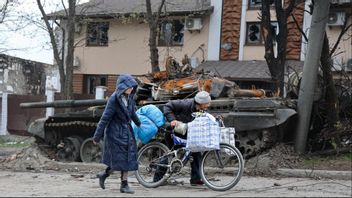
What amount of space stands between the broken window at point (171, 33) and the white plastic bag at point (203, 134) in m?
19.4

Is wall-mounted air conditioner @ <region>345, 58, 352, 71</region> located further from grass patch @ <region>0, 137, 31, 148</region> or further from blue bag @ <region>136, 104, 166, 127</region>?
blue bag @ <region>136, 104, 166, 127</region>

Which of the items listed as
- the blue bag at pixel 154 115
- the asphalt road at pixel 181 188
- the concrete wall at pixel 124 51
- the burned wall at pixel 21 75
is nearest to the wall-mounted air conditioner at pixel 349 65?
the concrete wall at pixel 124 51

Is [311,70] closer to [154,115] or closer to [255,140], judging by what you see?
[255,140]

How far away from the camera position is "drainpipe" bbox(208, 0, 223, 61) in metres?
27.7

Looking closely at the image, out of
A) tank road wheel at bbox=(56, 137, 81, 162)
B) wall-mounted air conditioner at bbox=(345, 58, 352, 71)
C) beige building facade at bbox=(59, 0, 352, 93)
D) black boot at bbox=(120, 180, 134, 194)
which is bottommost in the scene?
tank road wheel at bbox=(56, 137, 81, 162)

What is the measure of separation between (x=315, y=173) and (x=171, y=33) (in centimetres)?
1883

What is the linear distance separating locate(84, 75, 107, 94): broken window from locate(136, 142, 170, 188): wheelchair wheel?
854 inches

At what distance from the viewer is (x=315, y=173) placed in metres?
10.7

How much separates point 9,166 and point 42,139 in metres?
1.59

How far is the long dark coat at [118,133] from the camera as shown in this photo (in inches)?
346

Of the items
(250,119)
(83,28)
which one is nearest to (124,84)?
(250,119)

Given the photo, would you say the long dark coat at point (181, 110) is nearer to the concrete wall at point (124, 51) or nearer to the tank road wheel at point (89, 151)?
the tank road wheel at point (89, 151)

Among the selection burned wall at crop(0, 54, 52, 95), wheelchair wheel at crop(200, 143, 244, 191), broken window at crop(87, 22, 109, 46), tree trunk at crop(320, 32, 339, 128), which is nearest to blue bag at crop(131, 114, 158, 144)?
wheelchair wheel at crop(200, 143, 244, 191)

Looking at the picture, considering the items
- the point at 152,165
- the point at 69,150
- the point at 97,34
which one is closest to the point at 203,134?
the point at 152,165
